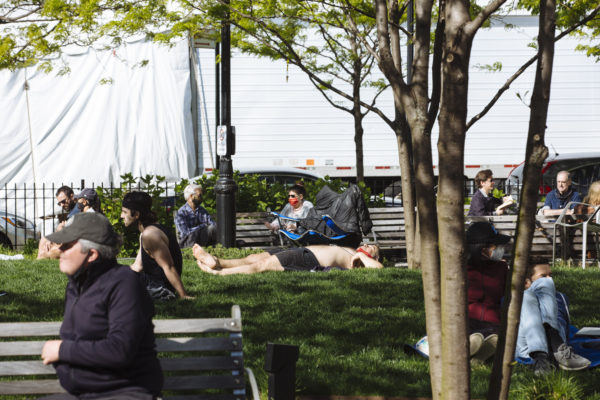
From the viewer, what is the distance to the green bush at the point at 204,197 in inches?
497

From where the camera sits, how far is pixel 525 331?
5.82m

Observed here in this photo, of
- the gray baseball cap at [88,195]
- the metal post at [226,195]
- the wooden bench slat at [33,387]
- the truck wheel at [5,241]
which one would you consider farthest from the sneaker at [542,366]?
the truck wheel at [5,241]

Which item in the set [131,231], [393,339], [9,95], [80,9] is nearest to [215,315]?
[393,339]

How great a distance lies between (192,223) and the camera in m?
11.6

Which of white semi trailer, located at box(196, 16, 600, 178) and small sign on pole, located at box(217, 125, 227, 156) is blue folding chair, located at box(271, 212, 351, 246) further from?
white semi trailer, located at box(196, 16, 600, 178)

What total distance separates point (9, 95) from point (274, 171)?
6.74 m

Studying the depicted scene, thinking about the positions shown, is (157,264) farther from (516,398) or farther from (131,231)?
(131,231)

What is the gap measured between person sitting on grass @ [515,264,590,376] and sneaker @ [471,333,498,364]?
18 centimetres

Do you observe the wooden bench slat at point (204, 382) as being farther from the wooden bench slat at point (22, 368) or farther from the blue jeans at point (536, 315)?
the blue jeans at point (536, 315)

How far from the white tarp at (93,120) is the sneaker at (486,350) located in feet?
45.6

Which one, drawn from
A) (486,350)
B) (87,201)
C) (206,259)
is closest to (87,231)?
(486,350)

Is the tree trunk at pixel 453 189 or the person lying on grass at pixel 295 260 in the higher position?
the tree trunk at pixel 453 189

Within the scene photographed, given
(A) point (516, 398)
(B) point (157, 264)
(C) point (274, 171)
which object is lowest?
(A) point (516, 398)

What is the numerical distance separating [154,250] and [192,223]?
178 inches
